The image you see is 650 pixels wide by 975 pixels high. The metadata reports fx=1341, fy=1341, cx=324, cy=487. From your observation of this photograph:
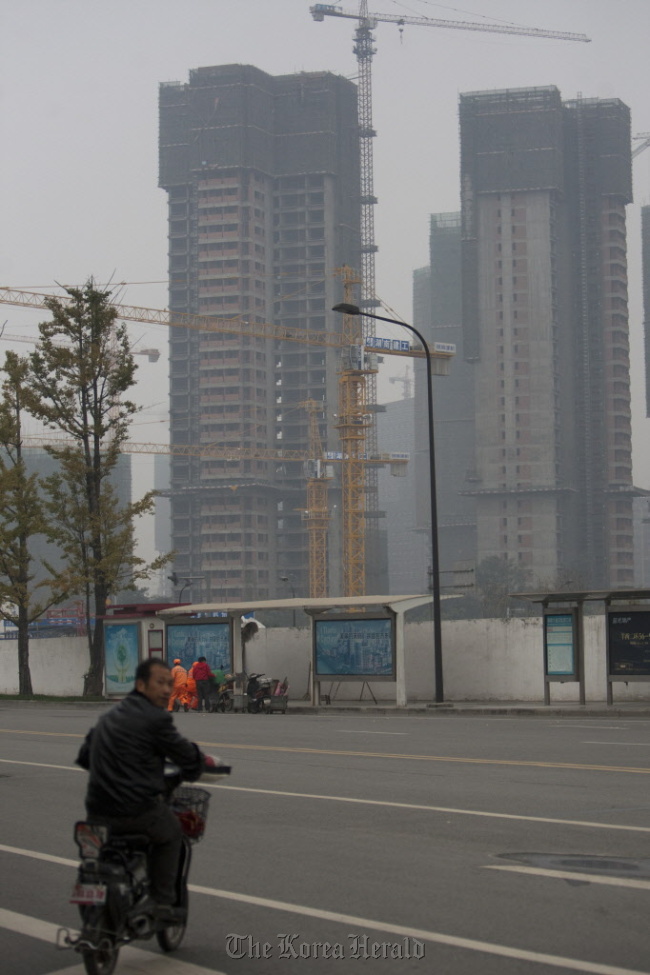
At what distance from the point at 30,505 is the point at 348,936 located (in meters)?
42.2

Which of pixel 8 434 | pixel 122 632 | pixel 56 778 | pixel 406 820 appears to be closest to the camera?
pixel 406 820

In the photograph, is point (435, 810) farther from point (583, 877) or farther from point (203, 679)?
point (203, 679)

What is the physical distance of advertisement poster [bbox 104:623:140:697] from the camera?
39.9 m

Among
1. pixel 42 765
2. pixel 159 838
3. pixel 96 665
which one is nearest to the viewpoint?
pixel 159 838

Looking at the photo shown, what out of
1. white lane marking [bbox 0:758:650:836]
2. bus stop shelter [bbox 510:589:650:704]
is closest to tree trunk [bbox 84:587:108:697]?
bus stop shelter [bbox 510:589:650:704]

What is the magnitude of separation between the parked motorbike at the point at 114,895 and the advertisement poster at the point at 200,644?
29.5 m

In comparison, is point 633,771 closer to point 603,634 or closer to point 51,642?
point 603,634

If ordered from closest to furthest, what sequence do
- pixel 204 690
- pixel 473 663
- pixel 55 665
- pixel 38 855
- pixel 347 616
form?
pixel 38 855, pixel 347 616, pixel 473 663, pixel 204 690, pixel 55 665

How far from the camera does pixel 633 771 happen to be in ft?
50.4

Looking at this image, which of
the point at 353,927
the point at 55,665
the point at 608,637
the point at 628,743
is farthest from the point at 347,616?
the point at 353,927

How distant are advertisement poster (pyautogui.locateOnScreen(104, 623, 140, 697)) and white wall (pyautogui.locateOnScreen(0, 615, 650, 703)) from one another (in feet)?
11.3

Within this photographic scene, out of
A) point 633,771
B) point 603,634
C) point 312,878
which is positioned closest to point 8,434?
point 603,634

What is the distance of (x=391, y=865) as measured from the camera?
951 cm

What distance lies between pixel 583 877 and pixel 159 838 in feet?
11.1
